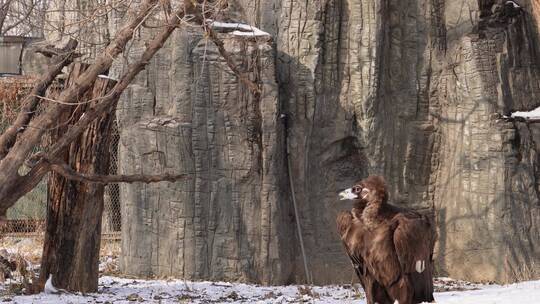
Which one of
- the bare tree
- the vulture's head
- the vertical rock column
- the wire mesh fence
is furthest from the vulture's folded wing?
the wire mesh fence

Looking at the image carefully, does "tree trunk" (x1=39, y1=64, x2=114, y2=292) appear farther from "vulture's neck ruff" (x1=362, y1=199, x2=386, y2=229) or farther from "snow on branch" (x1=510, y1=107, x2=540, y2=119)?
"snow on branch" (x1=510, y1=107, x2=540, y2=119)

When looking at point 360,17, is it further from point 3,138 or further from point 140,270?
point 3,138

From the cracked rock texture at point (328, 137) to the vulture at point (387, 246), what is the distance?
414 cm

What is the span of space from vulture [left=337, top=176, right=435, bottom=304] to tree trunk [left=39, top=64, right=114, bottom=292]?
311cm

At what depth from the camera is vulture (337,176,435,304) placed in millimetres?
7613

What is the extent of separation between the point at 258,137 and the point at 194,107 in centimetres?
94

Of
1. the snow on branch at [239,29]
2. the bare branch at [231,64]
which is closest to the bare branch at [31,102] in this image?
the bare branch at [231,64]

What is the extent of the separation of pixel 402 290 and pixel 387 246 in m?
0.42

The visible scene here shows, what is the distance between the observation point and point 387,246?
7.76m

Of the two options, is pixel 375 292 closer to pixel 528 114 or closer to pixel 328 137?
pixel 328 137

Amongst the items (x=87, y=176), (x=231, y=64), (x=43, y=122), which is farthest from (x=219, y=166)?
(x=43, y=122)

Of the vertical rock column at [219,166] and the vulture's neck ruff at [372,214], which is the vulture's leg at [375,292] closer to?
the vulture's neck ruff at [372,214]

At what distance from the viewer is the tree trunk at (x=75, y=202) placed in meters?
9.74

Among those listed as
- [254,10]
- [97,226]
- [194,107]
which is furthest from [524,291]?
[254,10]
